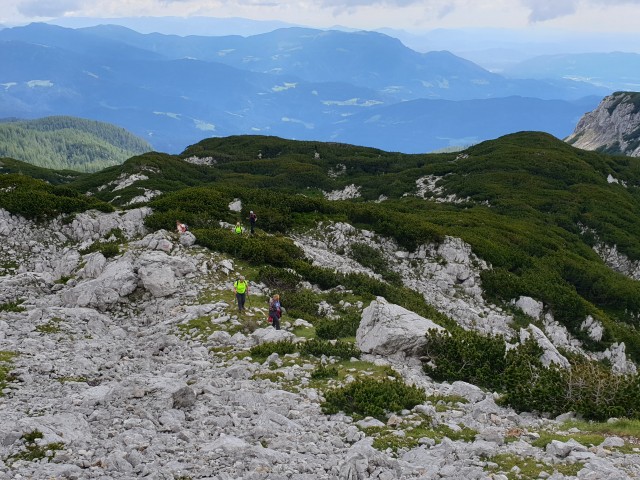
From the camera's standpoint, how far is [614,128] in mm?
146375

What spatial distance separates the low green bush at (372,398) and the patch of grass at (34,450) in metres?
5.26

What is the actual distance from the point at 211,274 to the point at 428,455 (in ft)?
47.8

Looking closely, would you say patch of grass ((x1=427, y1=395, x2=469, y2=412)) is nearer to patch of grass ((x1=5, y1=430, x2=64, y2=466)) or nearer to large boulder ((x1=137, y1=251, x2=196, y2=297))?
patch of grass ((x1=5, y1=430, x2=64, y2=466))

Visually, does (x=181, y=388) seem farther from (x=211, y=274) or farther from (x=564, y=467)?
(x=211, y=274)

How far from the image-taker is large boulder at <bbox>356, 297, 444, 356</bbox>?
15.1m

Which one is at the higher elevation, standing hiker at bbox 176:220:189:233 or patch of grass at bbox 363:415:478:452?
patch of grass at bbox 363:415:478:452

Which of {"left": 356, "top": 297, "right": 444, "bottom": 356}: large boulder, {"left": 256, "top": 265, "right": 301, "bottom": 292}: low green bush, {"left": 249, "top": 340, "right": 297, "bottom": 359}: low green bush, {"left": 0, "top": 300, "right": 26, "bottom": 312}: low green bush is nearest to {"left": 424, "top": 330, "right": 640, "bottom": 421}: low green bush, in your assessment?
{"left": 356, "top": 297, "right": 444, "bottom": 356}: large boulder

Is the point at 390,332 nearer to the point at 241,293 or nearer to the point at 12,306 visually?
the point at 241,293

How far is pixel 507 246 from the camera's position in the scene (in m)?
34.8

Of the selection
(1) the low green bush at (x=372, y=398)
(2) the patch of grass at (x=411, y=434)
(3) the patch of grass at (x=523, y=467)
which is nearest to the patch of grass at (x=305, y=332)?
(1) the low green bush at (x=372, y=398)

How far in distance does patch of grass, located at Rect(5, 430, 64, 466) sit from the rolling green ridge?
15.2 m

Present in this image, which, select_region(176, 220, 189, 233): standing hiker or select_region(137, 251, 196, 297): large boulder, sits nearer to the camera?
select_region(137, 251, 196, 297): large boulder

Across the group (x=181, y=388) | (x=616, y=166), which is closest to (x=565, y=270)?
(x=181, y=388)

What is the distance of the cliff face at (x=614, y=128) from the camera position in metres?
134
